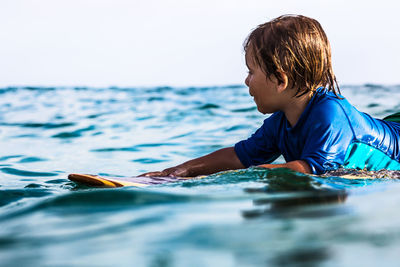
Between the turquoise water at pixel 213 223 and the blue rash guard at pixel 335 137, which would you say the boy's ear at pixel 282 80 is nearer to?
the blue rash guard at pixel 335 137

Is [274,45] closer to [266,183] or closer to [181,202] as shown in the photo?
[266,183]

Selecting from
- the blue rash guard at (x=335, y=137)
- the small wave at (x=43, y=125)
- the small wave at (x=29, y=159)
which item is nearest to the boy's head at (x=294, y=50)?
the blue rash guard at (x=335, y=137)

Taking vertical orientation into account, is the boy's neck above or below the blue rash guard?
above

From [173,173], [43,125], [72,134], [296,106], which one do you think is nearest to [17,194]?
[173,173]

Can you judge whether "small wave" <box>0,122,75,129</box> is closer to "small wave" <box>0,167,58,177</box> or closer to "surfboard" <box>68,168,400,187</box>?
"small wave" <box>0,167,58,177</box>

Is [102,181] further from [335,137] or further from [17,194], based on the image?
[335,137]

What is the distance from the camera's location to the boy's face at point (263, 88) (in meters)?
2.82

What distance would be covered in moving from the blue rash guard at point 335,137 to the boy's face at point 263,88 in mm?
163

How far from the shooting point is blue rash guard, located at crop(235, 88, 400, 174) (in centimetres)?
261

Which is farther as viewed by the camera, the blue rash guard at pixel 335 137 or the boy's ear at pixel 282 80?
the boy's ear at pixel 282 80

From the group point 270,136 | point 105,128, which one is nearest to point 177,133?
point 105,128

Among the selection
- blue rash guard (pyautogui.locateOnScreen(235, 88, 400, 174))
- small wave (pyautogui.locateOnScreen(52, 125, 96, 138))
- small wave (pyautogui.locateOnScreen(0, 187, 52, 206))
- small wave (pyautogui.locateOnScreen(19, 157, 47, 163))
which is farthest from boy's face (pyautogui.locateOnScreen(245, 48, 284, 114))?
small wave (pyautogui.locateOnScreen(52, 125, 96, 138))

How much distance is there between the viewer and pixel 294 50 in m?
2.75

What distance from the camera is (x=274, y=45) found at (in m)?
2.76
